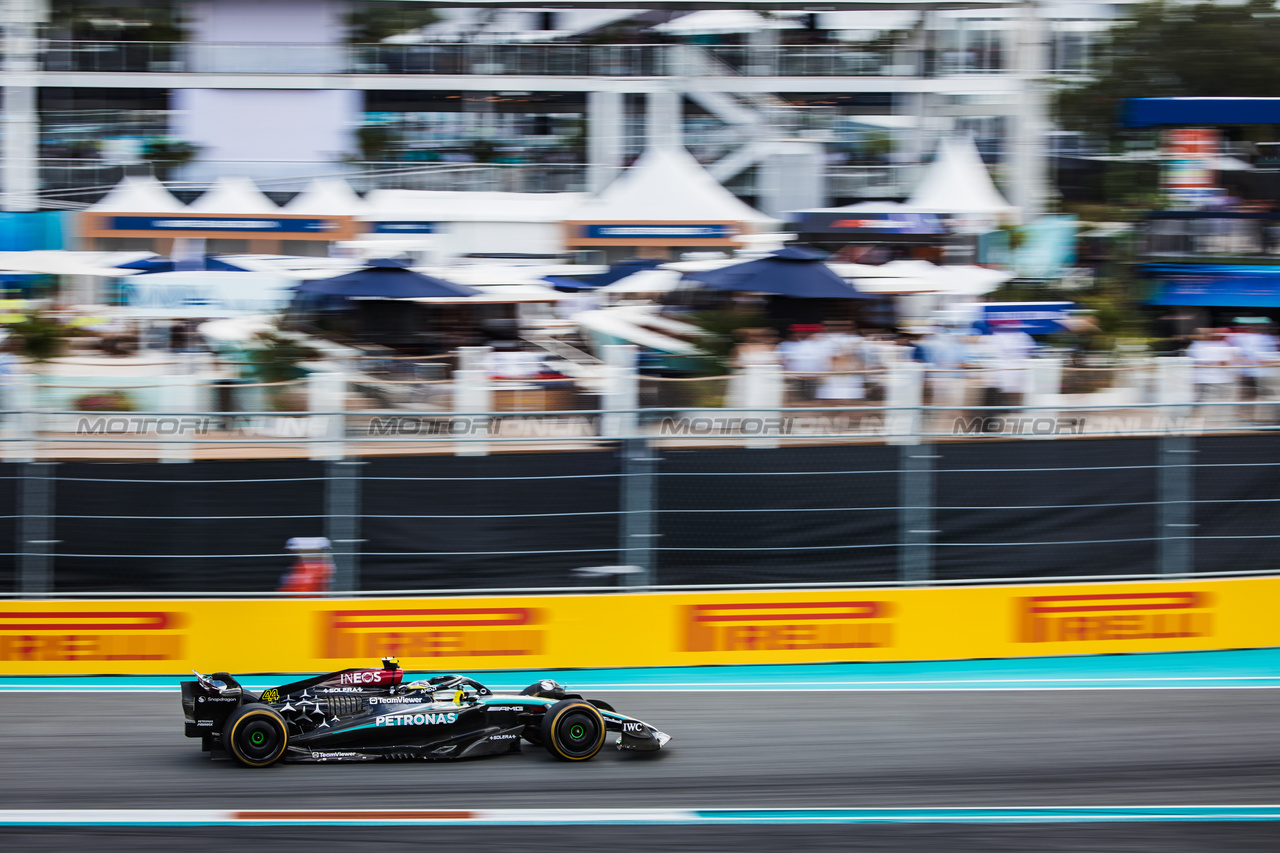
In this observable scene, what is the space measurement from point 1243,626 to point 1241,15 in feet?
90.1

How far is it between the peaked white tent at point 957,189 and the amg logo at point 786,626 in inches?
476

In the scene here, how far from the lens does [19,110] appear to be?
29.6 m

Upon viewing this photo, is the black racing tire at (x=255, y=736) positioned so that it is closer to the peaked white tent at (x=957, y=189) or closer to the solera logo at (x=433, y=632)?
the solera logo at (x=433, y=632)

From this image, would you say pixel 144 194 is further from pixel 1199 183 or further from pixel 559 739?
pixel 559 739

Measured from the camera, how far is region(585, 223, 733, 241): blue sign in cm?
2219

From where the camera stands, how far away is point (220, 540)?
995cm

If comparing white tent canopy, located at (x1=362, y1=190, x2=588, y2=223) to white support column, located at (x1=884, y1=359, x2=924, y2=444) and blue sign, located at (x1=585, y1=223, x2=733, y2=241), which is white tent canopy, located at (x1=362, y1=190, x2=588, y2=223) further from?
white support column, located at (x1=884, y1=359, x2=924, y2=444)

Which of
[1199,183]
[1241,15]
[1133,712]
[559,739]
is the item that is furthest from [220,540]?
[1241,15]

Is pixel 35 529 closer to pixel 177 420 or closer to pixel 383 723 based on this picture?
pixel 177 420

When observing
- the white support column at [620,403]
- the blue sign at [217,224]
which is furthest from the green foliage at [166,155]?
the white support column at [620,403]

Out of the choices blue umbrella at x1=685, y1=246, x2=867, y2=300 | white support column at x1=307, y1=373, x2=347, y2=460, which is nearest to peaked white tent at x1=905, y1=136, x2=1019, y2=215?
blue umbrella at x1=685, y1=246, x2=867, y2=300

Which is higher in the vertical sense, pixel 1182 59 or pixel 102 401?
pixel 1182 59

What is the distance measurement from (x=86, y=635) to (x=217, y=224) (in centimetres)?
1569

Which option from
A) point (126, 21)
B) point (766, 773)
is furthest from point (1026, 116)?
point (766, 773)
